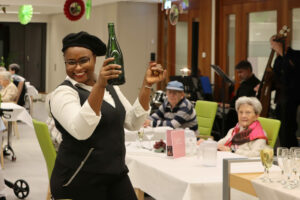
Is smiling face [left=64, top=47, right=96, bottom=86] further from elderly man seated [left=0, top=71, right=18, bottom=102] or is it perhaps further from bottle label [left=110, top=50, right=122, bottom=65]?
elderly man seated [left=0, top=71, right=18, bottom=102]

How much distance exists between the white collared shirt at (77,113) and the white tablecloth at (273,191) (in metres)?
0.67

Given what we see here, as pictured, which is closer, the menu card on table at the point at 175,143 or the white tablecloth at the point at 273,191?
the white tablecloth at the point at 273,191

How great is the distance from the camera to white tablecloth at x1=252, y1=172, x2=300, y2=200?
275 cm

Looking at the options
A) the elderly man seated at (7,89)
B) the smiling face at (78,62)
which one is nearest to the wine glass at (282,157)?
the smiling face at (78,62)

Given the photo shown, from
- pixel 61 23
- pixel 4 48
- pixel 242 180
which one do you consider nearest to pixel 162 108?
pixel 242 180

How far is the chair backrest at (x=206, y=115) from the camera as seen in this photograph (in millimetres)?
7430

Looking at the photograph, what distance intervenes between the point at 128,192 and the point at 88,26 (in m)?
15.9

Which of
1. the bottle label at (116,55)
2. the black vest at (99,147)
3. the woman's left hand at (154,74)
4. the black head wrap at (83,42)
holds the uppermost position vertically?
the black head wrap at (83,42)

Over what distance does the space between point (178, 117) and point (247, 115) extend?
5.06 feet

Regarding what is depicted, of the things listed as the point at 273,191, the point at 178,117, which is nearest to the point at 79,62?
the point at 273,191

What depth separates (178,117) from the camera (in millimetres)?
6645

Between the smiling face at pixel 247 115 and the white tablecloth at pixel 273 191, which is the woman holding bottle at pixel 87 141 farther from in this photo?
the smiling face at pixel 247 115

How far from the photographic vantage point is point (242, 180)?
10.4 feet

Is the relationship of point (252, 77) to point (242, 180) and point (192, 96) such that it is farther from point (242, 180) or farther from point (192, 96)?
point (242, 180)
